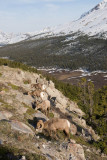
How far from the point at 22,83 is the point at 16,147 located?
1716 centimetres

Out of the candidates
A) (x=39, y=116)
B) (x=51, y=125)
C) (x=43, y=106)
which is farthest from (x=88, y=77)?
(x=51, y=125)

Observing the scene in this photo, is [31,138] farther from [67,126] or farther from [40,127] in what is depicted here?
[67,126]

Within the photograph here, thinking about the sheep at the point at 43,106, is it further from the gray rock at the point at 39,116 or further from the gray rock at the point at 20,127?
the gray rock at the point at 20,127

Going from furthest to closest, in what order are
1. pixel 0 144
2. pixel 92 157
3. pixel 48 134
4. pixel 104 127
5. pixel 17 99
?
1. pixel 104 127
2. pixel 17 99
3. pixel 92 157
4. pixel 48 134
5. pixel 0 144

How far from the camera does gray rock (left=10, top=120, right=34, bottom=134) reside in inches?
545

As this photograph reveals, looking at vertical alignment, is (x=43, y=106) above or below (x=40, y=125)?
above

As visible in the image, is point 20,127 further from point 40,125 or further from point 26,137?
point 40,125

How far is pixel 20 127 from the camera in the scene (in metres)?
14.3

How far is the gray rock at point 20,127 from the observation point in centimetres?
1383

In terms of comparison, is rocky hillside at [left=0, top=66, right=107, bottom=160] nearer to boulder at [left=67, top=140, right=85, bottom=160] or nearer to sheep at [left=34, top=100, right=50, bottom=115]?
boulder at [left=67, top=140, right=85, bottom=160]

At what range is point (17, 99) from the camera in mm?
20172

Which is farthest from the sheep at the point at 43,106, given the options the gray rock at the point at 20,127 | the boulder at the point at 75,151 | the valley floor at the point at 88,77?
the valley floor at the point at 88,77

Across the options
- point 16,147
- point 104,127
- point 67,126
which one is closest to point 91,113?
point 104,127

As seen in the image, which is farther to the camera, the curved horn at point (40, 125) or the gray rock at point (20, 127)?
the curved horn at point (40, 125)
